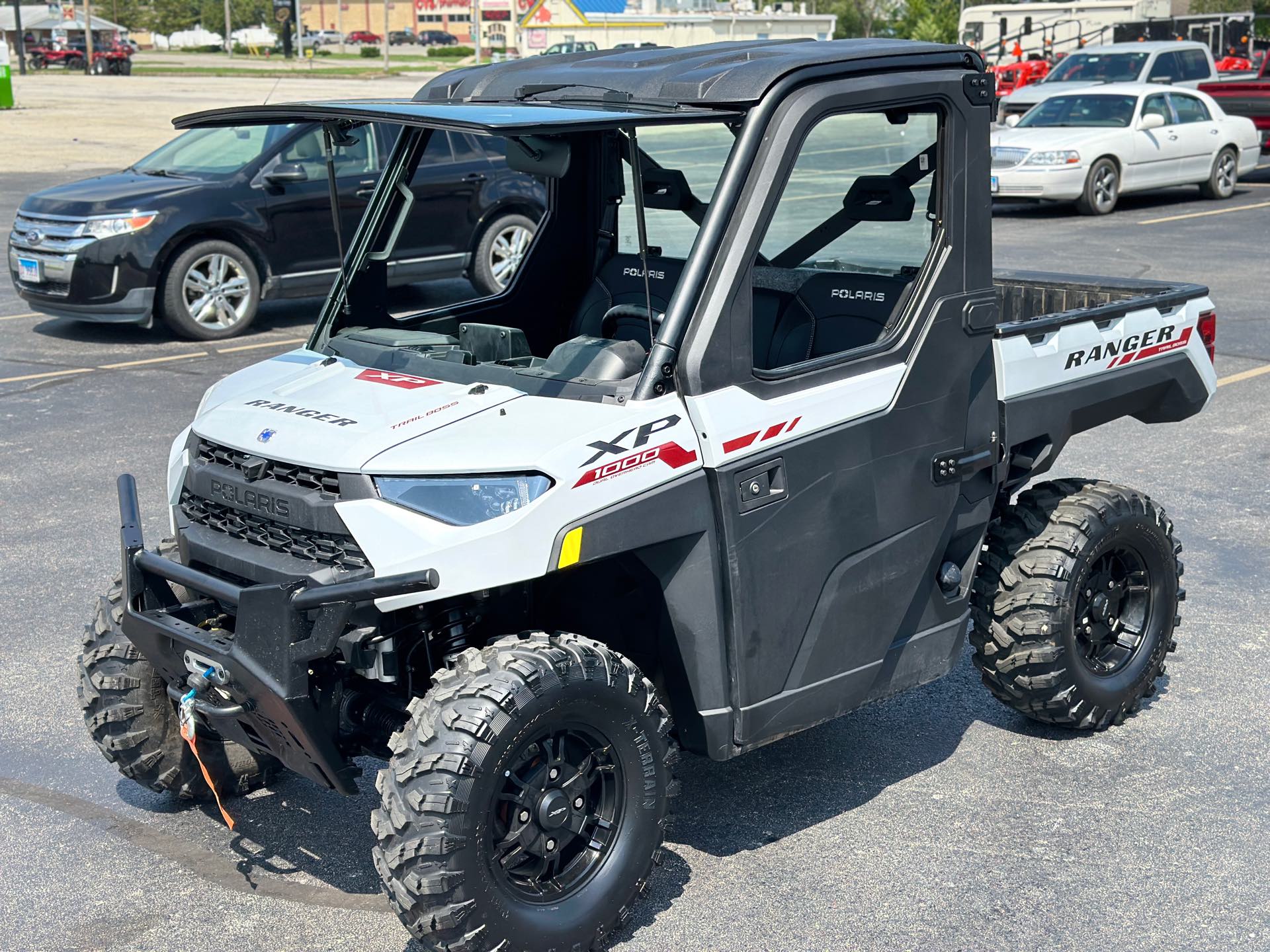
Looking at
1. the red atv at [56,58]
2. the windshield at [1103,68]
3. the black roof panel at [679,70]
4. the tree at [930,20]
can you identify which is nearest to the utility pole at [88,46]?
the red atv at [56,58]

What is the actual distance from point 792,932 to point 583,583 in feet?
3.55

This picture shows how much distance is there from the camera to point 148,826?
4.45m

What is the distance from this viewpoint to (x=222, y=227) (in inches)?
467

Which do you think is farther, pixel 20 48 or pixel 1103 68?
pixel 20 48

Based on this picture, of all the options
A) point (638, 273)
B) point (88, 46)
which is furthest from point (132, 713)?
point (88, 46)

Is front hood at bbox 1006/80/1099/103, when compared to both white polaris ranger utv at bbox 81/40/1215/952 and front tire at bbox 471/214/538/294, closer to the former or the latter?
front tire at bbox 471/214/538/294

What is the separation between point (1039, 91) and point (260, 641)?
21.5 m

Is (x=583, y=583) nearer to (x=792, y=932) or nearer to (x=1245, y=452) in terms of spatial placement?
(x=792, y=932)

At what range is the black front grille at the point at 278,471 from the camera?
359 centimetres

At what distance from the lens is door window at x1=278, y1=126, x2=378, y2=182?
11766 mm

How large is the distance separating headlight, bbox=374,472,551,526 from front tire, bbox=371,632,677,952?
33cm

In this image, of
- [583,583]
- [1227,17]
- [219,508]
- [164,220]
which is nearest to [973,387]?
[583,583]

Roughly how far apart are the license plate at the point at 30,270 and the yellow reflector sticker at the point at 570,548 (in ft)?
31.7

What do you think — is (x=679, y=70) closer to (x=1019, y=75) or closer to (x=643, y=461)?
(x=643, y=461)
